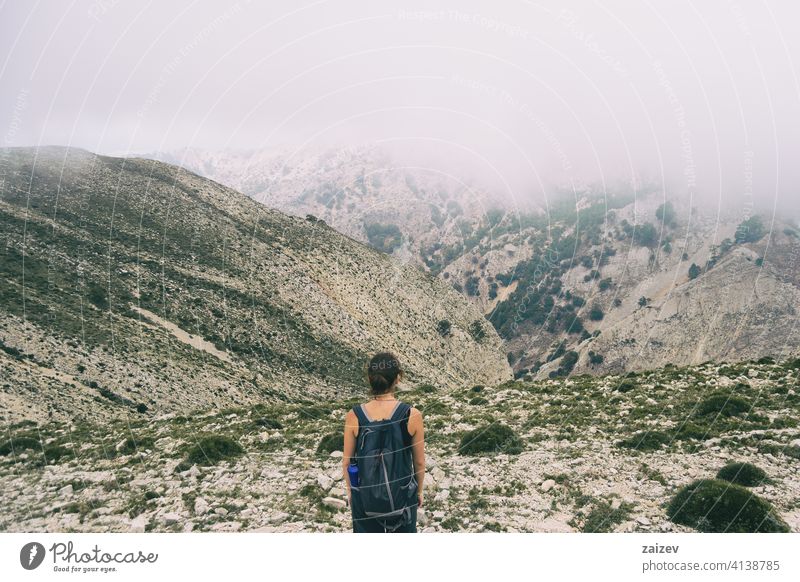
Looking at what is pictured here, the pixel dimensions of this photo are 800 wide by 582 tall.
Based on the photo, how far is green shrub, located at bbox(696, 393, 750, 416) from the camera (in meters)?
19.6

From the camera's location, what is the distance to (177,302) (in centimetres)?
4978

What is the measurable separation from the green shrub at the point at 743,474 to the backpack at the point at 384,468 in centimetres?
1103

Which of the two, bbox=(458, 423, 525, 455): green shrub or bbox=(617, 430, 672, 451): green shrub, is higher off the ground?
bbox=(617, 430, 672, 451): green shrub

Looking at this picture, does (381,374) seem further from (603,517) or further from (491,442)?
(491,442)

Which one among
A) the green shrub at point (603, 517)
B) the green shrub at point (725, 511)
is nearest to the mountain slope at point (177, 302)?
the green shrub at point (603, 517)

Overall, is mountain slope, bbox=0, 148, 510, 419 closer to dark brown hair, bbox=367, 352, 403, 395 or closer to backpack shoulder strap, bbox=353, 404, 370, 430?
backpack shoulder strap, bbox=353, 404, 370, 430

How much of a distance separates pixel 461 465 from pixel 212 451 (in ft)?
27.1

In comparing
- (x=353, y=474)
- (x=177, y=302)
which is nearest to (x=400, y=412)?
(x=353, y=474)

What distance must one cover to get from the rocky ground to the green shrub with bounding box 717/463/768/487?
264 mm

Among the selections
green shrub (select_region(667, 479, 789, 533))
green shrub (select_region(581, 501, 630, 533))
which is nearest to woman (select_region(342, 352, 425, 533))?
green shrub (select_region(581, 501, 630, 533))

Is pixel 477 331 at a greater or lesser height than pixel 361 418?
lesser

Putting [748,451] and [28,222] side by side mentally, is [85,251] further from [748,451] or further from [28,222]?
[748,451]

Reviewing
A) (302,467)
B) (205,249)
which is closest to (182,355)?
(205,249)

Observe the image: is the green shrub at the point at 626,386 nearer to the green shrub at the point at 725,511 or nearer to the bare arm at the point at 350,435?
the green shrub at the point at 725,511
